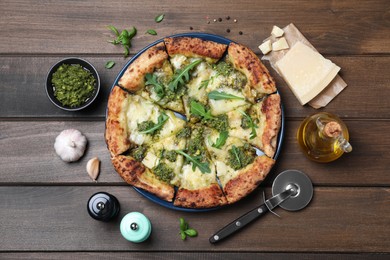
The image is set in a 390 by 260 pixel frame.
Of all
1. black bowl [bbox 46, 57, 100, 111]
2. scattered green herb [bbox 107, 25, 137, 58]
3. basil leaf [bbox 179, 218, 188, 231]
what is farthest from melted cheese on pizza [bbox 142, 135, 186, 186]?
scattered green herb [bbox 107, 25, 137, 58]

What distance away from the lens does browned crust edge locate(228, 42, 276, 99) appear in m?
3.08

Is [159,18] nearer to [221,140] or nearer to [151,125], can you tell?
[151,125]

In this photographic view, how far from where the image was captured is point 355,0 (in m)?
3.40

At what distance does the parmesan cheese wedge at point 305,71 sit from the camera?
325 cm

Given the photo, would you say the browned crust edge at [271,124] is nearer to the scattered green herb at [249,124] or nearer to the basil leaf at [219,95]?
the scattered green herb at [249,124]

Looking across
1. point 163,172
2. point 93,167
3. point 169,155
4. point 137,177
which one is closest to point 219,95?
point 169,155

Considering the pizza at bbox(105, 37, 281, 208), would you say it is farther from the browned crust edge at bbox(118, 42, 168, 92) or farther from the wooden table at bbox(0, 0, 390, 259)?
the wooden table at bbox(0, 0, 390, 259)

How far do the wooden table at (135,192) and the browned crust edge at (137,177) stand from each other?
27 cm

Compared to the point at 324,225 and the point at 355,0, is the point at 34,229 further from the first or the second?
the point at 355,0

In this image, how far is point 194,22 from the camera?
3387 mm

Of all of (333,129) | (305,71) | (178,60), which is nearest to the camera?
(333,129)

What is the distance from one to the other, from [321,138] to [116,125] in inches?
48.5

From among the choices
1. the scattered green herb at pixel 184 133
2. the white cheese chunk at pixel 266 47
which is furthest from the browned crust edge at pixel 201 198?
the white cheese chunk at pixel 266 47

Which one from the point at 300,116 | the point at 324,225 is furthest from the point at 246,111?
the point at 324,225
